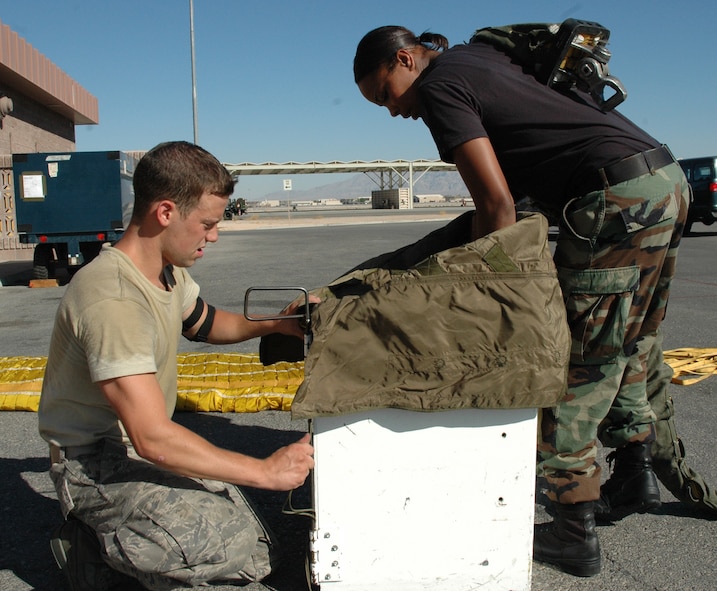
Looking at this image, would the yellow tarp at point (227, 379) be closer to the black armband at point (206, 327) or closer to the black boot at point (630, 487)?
the black armband at point (206, 327)

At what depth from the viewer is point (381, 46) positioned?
259 centimetres

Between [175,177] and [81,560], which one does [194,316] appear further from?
[81,560]

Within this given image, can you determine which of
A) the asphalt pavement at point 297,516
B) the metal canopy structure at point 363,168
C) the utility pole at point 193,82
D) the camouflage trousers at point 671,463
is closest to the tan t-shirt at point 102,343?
the asphalt pavement at point 297,516

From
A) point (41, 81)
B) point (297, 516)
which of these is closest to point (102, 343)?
point (297, 516)

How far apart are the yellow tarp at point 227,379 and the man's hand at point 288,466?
A: 2.06 m

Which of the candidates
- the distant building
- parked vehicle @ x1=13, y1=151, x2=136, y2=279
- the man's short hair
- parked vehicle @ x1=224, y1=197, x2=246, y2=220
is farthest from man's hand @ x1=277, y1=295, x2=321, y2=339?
the distant building

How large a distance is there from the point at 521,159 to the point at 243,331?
1.28 m

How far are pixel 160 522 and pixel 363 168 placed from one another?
73.8m

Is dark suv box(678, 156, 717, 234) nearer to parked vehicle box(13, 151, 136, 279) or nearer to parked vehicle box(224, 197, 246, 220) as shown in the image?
parked vehicle box(13, 151, 136, 279)

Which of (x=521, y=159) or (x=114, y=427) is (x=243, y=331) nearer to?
(x=114, y=427)

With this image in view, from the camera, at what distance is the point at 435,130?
93.2 inches

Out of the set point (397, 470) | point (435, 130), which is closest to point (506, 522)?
point (397, 470)

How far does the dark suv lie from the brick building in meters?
16.6

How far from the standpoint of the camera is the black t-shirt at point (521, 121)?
2.34m
